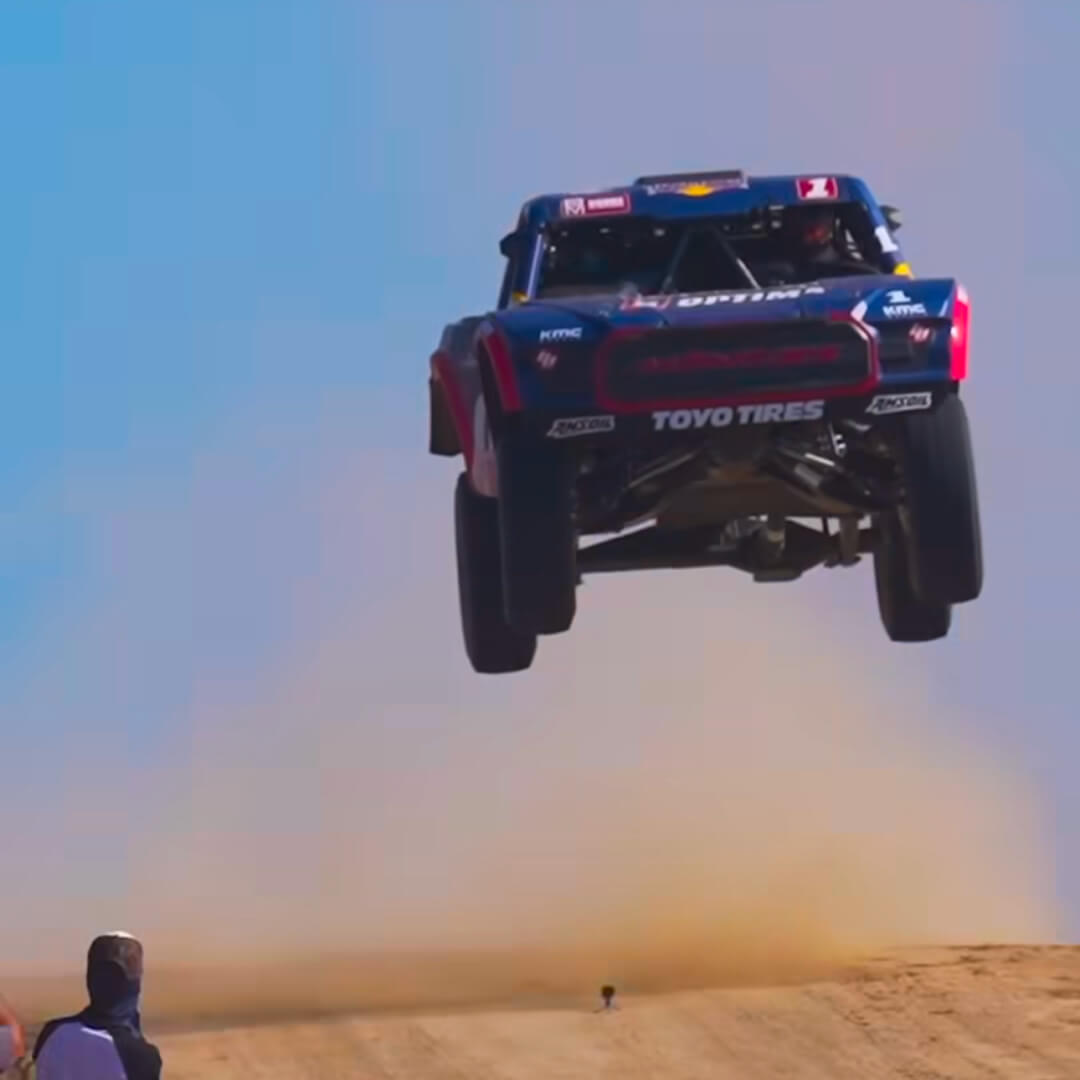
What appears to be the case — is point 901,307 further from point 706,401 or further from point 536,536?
point 536,536

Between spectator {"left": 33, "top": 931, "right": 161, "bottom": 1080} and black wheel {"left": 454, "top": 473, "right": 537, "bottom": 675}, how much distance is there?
4.88 metres

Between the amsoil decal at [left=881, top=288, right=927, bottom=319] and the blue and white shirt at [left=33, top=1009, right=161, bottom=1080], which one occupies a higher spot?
the amsoil decal at [left=881, top=288, right=927, bottom=319]

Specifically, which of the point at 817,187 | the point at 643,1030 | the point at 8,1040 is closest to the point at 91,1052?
the point at 8,1040

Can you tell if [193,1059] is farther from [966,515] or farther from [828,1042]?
[966,515]

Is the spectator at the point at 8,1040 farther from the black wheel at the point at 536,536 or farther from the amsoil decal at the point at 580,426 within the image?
Result: the amsoil decal at the point at 580,426

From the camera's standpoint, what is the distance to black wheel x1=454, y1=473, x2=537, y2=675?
33.8 feet

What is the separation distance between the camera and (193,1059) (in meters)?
14.5

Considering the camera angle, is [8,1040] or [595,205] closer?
[8,1040]

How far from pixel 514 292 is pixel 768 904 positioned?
10530 millimetres

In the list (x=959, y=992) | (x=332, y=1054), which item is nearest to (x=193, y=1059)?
(x=332, y=1054)

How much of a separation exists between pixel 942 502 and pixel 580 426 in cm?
124

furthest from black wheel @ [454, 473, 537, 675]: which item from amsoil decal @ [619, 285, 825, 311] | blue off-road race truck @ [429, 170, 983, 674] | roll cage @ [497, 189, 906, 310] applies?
amsoil decal @ [619, 285, 825, 311]

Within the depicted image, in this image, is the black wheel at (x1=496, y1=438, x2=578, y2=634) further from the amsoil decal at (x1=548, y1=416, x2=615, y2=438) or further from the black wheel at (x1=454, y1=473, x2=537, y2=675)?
the black wheel at (x1=454, y1=473, x2=537, y2=675)

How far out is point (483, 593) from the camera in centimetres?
1032
